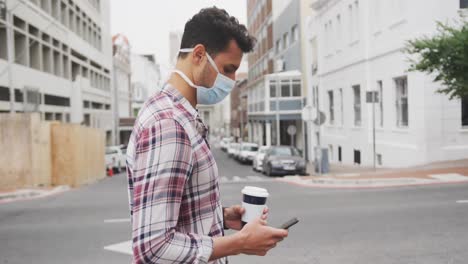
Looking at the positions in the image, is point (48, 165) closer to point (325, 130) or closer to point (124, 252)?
point (124, 252)

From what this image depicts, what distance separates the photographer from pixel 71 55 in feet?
126

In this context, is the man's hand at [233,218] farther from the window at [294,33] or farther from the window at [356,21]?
the window at [294,33]

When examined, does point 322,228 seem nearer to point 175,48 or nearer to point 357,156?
point 175,48

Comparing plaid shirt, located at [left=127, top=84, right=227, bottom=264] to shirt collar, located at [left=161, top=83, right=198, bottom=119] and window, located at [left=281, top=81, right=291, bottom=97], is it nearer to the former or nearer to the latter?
shirt collar, located at [left=161, top=83, right=198, bottom=119]

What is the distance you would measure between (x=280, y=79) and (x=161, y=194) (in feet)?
141

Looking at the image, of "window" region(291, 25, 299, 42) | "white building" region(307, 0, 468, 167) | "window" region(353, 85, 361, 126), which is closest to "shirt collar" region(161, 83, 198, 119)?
"white building" region(307, 0, 468, 167)

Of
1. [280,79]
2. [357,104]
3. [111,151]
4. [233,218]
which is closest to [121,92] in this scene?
[280,79]

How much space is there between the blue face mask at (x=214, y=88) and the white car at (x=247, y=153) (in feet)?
123

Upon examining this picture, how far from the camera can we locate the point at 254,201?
2363 millimetres

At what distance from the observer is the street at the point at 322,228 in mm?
6613

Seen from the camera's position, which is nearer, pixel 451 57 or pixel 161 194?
pixel 161 194

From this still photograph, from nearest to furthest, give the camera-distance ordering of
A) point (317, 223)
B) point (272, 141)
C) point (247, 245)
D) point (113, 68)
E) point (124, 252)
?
point (247, 245), point (124, 252), point (317, 223), point (272, 141), point (113, 68)

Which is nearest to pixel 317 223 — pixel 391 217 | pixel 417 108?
pixel 391 217

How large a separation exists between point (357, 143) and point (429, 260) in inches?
855
